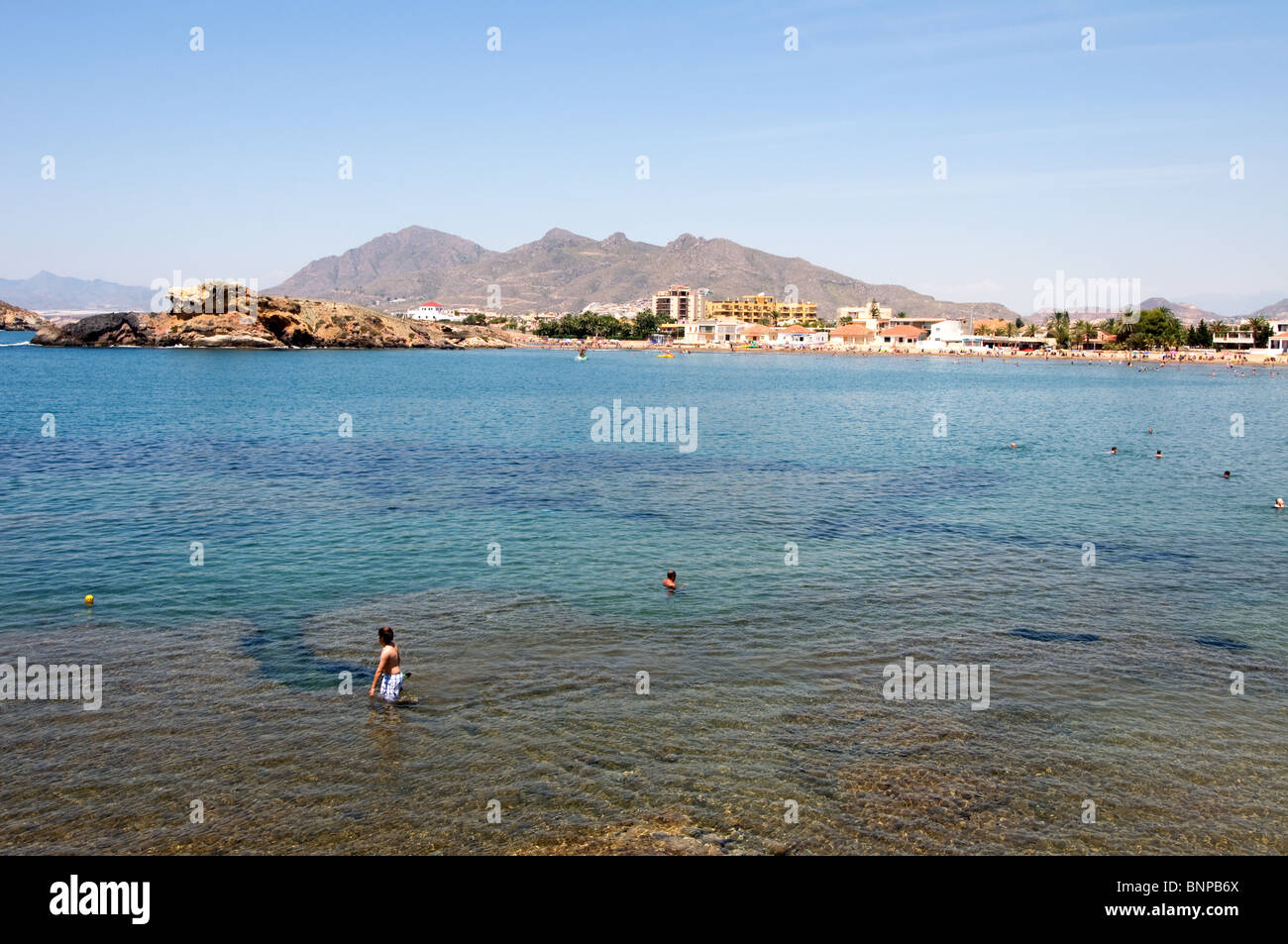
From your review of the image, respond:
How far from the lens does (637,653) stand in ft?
72.2

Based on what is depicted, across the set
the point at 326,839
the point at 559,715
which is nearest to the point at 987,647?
the point at 559,715

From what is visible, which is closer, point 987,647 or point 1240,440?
point 987,647

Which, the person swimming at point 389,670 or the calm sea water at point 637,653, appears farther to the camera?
the person swimming at point 389,670

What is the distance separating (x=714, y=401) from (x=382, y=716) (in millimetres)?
96443

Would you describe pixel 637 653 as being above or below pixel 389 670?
below

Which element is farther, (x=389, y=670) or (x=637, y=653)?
(x=637, y=653)

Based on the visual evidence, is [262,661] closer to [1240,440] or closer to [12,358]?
[1240,440]

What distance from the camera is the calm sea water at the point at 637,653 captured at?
1446cm

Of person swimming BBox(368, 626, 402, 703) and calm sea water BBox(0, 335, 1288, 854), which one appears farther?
person swimming BBox(368, 626, 402, 703)

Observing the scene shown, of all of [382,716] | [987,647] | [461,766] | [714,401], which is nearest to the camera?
[461,766]

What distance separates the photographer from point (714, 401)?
11219 centimetres

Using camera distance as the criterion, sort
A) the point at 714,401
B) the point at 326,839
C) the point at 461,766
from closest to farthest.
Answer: the point at 326,839, the point at 461,766, the point at 714,401

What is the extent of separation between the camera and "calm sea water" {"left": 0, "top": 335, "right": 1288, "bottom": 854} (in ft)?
47.4
